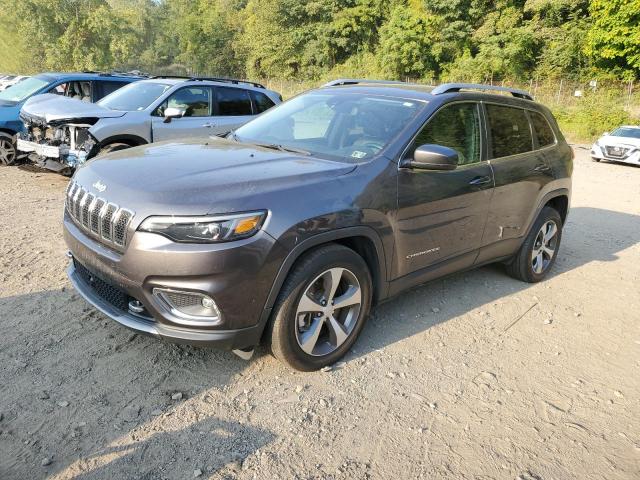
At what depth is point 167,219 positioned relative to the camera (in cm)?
263

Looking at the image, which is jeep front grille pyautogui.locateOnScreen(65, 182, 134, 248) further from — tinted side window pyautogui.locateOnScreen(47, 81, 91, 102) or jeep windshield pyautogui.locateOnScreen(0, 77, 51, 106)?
jeep windshield pyautogui.locateOnScreen(0, 77, 51, 106)

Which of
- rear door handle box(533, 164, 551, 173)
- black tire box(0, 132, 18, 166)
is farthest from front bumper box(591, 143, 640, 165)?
black tire box(0, 132, 18, 166)

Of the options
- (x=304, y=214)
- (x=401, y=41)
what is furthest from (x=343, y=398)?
(x=401, y=41)

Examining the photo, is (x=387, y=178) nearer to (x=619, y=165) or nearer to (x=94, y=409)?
(x=94, y=409)

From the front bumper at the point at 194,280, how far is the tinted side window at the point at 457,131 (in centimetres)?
150

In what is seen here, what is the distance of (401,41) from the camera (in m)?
42.1

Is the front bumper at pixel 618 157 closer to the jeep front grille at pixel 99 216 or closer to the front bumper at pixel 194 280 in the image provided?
the front bumper at pixel 194 280

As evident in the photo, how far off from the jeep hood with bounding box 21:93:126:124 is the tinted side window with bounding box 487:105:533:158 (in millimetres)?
5604

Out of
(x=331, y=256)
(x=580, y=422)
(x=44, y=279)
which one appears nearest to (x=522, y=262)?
(x=580, y=422)

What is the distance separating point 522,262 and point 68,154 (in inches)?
252

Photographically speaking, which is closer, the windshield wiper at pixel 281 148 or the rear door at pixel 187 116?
the windshield wiper at pixel 281 148

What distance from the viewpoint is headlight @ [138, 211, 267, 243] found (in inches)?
103

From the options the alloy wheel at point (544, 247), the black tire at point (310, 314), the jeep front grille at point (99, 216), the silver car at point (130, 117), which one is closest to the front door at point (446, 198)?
the black tire at point (310, 314)

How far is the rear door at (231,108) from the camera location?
8562 millimetres
